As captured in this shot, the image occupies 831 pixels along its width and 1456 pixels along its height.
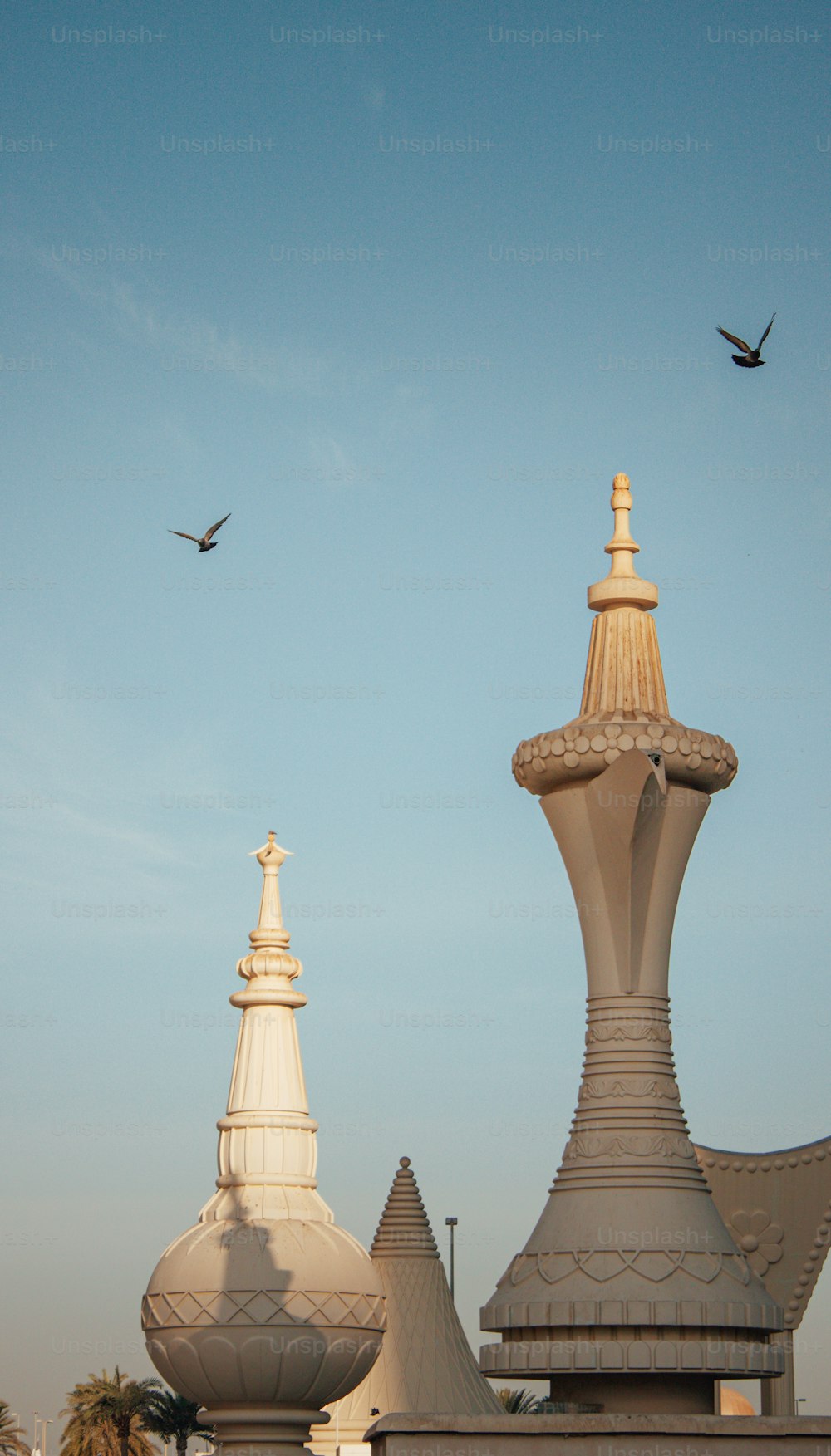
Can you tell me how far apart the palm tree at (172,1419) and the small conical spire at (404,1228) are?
81.0 feet

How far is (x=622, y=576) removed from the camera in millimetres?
35562

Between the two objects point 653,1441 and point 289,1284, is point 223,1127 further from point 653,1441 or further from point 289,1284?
point 653,1441

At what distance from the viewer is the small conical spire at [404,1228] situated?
42.9 meters

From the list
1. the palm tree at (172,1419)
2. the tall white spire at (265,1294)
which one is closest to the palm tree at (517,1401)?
the palm tree at (172,1419)

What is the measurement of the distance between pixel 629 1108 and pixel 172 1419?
1531 inches

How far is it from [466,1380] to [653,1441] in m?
15.9

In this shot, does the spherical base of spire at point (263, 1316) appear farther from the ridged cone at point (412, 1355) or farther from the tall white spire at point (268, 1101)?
the ridged cone at point (412, 1355)

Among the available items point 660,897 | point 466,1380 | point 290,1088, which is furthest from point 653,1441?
point 466,1380

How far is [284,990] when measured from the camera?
37.8 meters

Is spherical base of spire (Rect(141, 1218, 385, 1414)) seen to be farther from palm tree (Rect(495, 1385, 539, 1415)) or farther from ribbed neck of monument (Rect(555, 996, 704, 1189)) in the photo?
palm tree (Rect(495, 1385, 539, 1415))

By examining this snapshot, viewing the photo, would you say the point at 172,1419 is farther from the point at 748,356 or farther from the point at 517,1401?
the point at 748,356

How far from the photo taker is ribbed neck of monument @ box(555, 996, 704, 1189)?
105 feet

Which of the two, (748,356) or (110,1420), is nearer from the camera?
(748,356)

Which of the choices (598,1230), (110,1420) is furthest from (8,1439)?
(598,1230)
